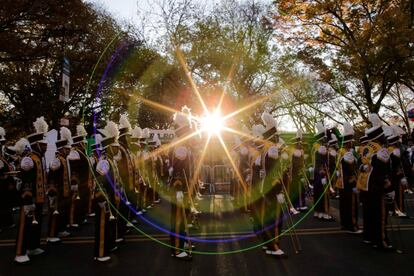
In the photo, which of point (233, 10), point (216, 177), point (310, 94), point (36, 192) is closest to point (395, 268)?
point (36, 192)

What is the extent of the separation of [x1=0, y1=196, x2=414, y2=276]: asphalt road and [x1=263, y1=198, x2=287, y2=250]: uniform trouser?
1.17 ft

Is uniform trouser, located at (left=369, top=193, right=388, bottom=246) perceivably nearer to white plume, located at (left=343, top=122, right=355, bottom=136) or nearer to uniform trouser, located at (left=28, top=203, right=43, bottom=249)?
white plume, located at (left=343, top=122, right=355, bottom=136)

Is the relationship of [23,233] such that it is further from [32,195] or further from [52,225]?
A: [52,225]

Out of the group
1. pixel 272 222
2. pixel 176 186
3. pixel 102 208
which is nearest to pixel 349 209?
pixel 272 222

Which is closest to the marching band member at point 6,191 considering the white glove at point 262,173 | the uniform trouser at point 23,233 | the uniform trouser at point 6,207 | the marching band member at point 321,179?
the uniform trouser at point 6,207

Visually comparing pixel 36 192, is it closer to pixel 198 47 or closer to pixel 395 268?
pixel 395 268

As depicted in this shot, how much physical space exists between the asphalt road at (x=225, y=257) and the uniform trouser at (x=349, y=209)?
299 mm

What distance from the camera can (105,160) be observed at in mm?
7215

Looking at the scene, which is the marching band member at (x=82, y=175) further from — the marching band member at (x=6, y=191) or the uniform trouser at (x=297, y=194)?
the uniform trouser at (x=297, y=194)

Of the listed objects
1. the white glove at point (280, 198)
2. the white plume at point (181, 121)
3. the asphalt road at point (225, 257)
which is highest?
the white plume at point (181, 121)

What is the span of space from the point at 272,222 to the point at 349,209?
3036mm

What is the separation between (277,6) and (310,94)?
31.4ft

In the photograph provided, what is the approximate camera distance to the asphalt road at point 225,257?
6.66 metres

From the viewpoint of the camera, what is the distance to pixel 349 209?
9.59m
